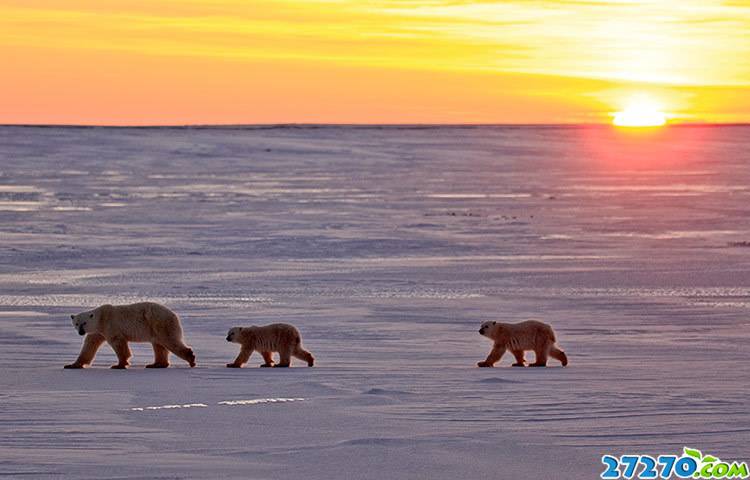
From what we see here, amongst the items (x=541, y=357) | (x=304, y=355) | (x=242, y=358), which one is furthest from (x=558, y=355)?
(x=242, y=358)

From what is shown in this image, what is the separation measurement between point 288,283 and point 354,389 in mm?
7323

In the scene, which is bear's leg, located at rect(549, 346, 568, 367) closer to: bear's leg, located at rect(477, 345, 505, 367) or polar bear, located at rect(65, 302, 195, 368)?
bear's leg, located at rect(477, 345, 505, 367)

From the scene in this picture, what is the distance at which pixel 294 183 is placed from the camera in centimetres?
3516

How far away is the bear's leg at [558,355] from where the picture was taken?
9.36 metres

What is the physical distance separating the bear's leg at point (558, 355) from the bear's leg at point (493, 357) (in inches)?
13.0

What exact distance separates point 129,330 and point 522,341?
8.61 feet

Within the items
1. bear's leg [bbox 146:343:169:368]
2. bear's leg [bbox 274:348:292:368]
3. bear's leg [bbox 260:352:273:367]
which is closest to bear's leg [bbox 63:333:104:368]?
bear's leg [bbox 146:343:169:368]

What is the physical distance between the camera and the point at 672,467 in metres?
5.74

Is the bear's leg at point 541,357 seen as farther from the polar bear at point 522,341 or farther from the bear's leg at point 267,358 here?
the bear's leg at point 267,358

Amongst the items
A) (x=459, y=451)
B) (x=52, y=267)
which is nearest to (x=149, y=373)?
(x=459, y=451)

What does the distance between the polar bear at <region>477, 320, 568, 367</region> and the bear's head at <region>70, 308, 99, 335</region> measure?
8.33ft

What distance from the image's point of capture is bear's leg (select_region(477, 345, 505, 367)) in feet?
30.8

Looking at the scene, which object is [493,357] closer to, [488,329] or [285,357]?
[488,329]

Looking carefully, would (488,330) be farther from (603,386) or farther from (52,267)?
(52,267)
